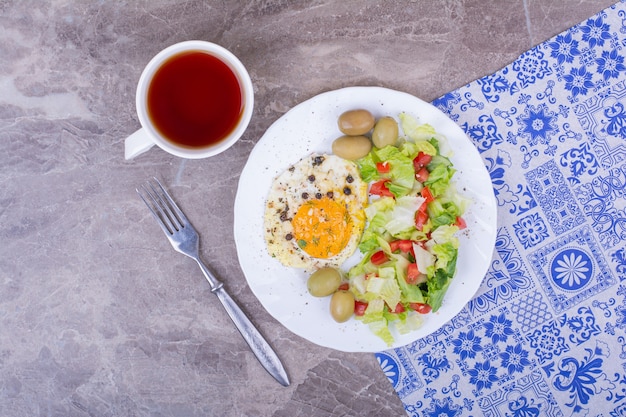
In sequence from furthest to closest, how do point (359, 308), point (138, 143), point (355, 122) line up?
point (359, 308), point (355, 122), point (138, 143)

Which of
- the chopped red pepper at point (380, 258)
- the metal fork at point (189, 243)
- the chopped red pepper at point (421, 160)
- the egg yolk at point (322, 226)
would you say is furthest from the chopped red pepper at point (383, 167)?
the metal fork at point (189, 243)

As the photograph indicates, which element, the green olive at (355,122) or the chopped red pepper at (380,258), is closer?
the green olive at (355,122)

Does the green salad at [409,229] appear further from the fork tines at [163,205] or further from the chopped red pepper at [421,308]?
the fork tines at [163,205]

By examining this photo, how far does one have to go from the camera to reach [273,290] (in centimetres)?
207

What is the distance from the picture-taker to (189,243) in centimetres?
212

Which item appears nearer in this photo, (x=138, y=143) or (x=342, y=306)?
(x=138, y=143)

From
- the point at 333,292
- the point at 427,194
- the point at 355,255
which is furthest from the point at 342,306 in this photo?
the point at 427,194

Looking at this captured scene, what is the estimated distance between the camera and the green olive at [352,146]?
1.97 m

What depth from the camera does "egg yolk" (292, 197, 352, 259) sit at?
204cm

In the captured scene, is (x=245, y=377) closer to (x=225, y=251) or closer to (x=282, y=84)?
(x=225, y=251)

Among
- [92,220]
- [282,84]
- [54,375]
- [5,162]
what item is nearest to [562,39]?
[282,84]

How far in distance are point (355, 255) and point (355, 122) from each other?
0.54m

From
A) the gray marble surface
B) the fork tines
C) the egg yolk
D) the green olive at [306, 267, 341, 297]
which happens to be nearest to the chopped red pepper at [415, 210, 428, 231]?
the egg yolk

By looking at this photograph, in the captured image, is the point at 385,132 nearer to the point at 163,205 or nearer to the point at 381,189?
the point at 381,189
